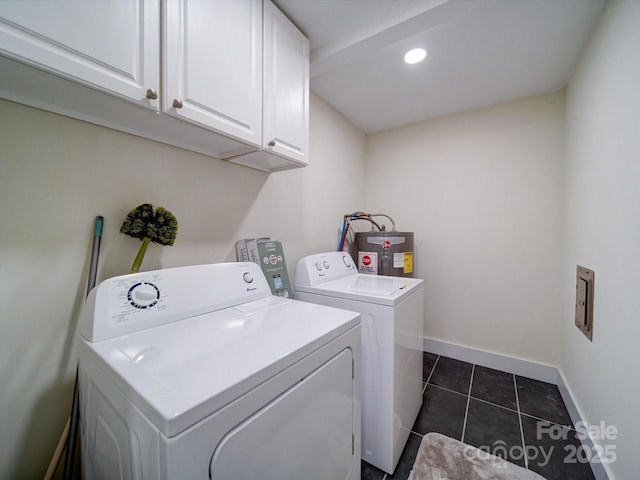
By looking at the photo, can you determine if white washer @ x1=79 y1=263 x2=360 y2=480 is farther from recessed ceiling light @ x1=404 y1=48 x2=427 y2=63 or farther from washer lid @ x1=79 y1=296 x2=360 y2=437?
recessed ceiling light @ x1=404 y1=48 x2=427 y2=63

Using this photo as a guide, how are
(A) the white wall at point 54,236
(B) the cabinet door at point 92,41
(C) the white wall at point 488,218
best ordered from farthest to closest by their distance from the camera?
(C) the white wall at point 488,218 → (A) the white wall at point 54,236 → (B) the cabinet door at point 92,41

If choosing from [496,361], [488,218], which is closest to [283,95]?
[488,218]

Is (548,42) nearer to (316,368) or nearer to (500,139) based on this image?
(500,139)

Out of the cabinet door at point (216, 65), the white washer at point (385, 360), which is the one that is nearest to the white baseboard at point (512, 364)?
the white washer at point (385, 360)

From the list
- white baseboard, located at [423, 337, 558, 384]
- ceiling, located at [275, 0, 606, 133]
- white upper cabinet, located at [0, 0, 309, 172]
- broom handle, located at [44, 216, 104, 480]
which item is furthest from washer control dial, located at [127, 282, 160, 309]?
white baseboard, located at [423, 337, 558, 384]

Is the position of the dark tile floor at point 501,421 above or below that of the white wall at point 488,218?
below

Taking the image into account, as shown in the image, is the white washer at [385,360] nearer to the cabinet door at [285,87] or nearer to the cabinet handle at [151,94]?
the cabinet door at [285,87]

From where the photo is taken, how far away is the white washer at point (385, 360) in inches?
50.6

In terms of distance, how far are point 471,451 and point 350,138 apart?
105 inches

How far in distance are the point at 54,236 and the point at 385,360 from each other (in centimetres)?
149

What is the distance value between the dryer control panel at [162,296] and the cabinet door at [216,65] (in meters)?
0.62

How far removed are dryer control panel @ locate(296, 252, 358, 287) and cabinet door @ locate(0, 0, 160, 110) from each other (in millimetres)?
1171

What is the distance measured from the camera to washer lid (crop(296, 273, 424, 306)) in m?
1.33

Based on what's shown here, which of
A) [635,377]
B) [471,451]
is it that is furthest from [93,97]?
[471,451]
